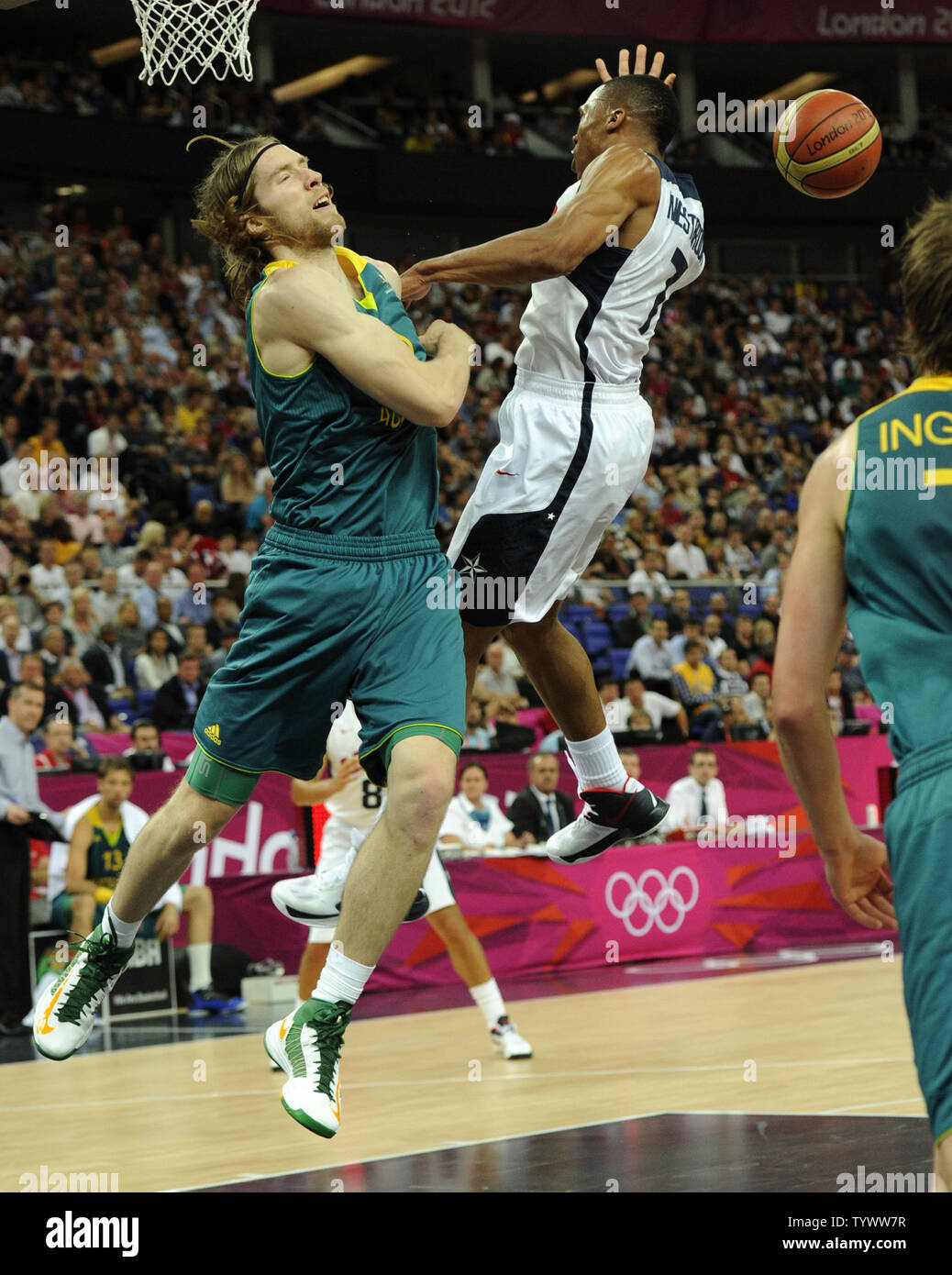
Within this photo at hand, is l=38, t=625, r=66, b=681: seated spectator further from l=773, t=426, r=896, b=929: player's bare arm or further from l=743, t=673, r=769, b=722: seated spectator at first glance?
l=773, t=426, r=896, b=929: player's bare arm

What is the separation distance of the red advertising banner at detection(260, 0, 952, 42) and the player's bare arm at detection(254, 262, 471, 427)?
59.9 ft

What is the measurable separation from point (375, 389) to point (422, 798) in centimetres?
108

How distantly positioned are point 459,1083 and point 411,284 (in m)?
5.30

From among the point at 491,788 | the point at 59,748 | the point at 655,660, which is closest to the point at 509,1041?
the point at 491,788

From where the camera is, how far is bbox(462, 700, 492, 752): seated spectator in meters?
13.6

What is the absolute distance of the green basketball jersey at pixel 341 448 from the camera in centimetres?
463

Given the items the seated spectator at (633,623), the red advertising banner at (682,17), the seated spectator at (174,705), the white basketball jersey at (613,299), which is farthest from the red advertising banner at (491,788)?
the red advertising banner at (682,17)

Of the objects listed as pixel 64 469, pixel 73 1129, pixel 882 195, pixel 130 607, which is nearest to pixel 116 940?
pixel 73 1129

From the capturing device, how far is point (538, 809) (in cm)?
1308

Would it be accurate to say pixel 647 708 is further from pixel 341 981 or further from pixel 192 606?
pixel 341 981

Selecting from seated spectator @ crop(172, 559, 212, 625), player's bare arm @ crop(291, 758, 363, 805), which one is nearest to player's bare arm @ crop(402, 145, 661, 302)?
player's bare arm @ crop(291, 758, 363, 805)

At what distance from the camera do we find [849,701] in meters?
17.0

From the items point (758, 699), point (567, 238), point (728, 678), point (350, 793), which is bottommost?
point (350, 793)

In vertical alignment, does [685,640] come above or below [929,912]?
above
